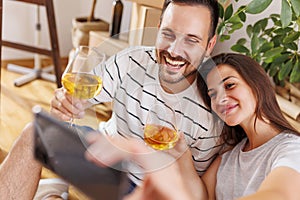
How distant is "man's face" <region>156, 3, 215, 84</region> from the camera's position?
4.11 feet

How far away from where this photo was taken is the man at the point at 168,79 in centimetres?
125

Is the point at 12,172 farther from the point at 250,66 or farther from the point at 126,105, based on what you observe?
the point at 250,66

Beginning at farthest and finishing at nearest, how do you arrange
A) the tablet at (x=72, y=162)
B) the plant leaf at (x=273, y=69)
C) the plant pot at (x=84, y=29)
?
the plant pot at (x=84, y=29)
the plant leaf at (x=273, y=69)
the tablet at (x=72, y=162)

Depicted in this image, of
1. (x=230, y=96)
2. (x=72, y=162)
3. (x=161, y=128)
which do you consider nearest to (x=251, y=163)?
(x=230, y=96)

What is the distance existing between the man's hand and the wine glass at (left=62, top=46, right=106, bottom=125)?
0.05 feet

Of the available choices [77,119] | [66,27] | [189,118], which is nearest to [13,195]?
[77,119]

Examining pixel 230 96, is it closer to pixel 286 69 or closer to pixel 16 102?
pixel 286 69

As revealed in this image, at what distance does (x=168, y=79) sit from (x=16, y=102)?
→ 1.60m

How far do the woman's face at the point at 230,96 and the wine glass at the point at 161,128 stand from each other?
0.46 ft

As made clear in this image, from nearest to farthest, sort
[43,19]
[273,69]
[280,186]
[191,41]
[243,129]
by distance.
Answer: [280,186] → [191,41] → [243,129] → [273,69] → [43,19]

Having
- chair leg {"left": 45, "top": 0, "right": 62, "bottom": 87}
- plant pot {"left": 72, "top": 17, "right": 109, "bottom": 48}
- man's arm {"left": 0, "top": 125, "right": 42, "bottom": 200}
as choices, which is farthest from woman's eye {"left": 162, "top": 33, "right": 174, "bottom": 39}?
plant pot {"left": 72, "top": 17, "right": 109, "bottom": 48}

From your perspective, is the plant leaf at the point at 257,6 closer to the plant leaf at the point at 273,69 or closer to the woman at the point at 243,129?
the woman at the point at 243,129

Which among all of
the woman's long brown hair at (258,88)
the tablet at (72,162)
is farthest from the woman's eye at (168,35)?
the tablet at (72,162)

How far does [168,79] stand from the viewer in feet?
4.25
